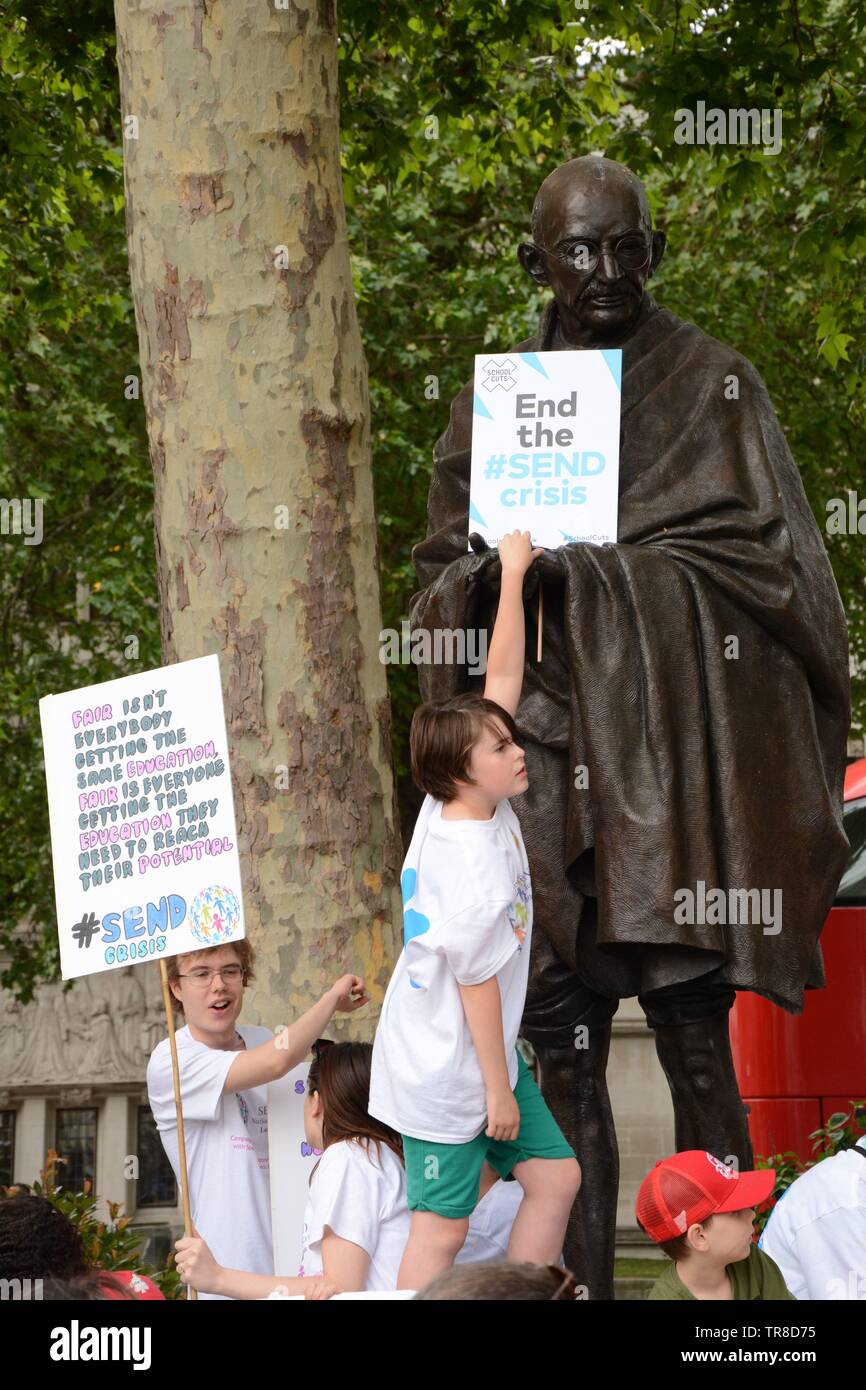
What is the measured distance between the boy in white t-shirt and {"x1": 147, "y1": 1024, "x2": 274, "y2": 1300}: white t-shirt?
2.36ft

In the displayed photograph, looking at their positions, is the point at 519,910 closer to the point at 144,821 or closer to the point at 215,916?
the point at 215,916

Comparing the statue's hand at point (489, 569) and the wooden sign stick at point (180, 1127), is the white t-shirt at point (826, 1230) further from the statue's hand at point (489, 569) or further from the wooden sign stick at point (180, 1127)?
the statue's hand at point (489, 569)

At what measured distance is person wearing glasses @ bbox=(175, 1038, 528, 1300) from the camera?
4062 millimetres

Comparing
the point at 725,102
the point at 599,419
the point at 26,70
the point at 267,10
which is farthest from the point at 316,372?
the point at 26,70

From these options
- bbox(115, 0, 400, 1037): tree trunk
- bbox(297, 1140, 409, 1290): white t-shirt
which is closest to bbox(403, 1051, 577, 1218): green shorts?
bbox(297, 1140, 409, 1290): white t-shirt

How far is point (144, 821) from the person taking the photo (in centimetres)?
447

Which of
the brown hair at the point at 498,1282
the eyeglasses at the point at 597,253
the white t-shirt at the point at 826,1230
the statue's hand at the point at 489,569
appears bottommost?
the white t-shirt at the point at 826,1230

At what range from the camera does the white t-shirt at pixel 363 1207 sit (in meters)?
4.10

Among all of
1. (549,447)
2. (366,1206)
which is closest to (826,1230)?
(366,1206)

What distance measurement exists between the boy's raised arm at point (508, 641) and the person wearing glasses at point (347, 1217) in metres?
0.82

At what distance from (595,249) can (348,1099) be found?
78.6 inches

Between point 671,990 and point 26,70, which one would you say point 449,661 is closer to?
point 671,990
